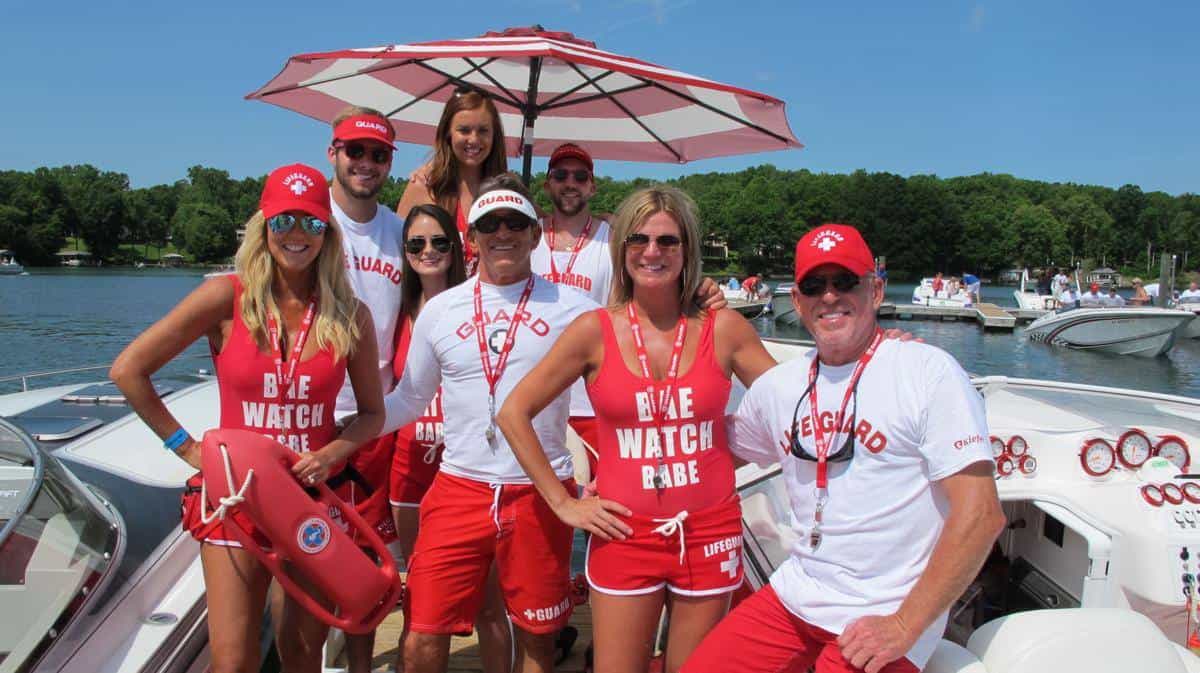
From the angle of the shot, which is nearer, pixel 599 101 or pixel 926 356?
pixel 926 356

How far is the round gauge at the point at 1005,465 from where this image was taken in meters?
3.60

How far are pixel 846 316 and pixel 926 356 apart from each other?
0.24m

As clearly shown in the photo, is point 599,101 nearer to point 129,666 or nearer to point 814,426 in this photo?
point 814,426

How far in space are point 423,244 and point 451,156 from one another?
0.68 metres

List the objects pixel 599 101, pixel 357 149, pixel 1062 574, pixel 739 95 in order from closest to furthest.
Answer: pixel 357 149 < pixel 1062 574 < pixel 739 95 < pixel 599 101

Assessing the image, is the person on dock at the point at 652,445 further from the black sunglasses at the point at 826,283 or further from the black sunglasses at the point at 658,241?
the black sunglasses at the point at 826,283

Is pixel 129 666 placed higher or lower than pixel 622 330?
lower

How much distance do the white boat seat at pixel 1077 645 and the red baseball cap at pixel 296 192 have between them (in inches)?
91.0

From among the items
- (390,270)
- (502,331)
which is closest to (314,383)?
(502,331)

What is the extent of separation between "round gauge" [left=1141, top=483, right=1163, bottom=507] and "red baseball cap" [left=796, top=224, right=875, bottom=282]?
82.6 inches

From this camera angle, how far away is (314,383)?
8.25ft

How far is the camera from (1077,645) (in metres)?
2.09

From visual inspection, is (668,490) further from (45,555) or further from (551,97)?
(551,97)

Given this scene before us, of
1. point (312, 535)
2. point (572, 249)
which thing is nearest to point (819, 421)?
point (312, 535)
